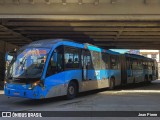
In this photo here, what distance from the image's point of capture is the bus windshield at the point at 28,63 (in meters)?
14.6

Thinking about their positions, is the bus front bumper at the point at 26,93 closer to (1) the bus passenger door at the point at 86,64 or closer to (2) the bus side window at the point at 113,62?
(1) the bus passenger door at the point at 86,64

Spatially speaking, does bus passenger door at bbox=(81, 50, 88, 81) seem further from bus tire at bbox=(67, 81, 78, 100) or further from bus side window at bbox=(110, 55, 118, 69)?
bus side window at bbox=(110, 55, 118, 69)

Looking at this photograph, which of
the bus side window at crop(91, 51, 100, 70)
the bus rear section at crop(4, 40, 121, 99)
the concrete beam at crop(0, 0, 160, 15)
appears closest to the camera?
the bus rear section at crop(4, 40, 121, 99)

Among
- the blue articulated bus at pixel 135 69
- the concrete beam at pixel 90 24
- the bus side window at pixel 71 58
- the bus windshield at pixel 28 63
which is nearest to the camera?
the bus windshield at pixel 28 63

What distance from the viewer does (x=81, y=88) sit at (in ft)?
59.4

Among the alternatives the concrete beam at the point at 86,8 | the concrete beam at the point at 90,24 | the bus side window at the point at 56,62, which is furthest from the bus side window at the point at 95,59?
the bus side window at the point at 56,62

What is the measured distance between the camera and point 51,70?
49.8ft

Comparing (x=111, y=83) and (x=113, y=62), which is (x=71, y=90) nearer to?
(x=111, y=83)

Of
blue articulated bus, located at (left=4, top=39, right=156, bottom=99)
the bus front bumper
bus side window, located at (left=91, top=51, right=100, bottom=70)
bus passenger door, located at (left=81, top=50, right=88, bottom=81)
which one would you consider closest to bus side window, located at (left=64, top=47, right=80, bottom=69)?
blue articulated bus, located at (left=4, top=39, right=156, bottom=99)

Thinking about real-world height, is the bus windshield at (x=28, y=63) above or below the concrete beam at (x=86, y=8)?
below

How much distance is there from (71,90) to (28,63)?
3.17 m

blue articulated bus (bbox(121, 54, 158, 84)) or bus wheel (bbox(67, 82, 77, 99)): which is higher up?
blue articulated bus (bbox(121, 54, 158, 84))

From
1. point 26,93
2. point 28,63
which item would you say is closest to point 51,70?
point 28,63

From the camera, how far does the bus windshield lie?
14.6m
